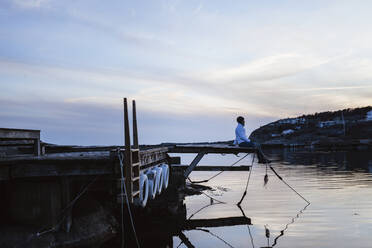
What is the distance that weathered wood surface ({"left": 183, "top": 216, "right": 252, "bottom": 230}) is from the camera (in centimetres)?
1700

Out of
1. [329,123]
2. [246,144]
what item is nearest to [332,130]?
[329,123]

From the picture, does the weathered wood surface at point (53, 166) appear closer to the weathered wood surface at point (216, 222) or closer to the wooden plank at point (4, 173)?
the wooden plank at point (4, 173)

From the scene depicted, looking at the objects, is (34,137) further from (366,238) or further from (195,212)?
(366,238)

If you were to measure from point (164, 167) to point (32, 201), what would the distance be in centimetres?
746

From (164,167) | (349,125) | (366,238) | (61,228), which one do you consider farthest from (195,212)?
(349,125)

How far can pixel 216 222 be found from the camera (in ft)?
57.6

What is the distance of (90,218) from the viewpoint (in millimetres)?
12227

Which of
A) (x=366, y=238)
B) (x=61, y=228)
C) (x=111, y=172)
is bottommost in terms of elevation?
(x=366, y=238)

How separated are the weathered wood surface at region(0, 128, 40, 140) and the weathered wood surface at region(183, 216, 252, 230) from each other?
723cm

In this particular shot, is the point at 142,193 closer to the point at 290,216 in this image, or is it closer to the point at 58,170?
the point at 58,170

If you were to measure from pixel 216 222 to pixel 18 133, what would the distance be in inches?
371

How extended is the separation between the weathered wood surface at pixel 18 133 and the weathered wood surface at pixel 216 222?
723cm

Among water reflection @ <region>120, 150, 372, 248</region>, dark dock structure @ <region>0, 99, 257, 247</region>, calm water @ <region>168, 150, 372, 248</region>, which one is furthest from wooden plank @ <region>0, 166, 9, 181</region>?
calm water @ <region>168, 150, 372, 248</region>

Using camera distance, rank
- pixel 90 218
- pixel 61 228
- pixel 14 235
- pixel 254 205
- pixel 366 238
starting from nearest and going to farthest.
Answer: pixel 14 235
pixel 61 228
pixel 90 218
pixel 366 238
pixel 254 205
